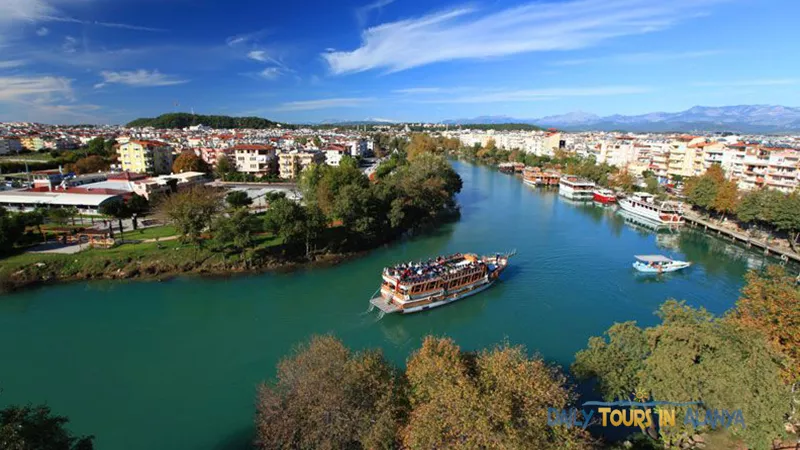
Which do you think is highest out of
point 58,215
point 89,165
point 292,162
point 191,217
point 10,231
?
point 89,165

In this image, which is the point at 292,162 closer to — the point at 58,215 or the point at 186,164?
the point at 186,164

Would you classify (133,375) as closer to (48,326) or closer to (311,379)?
(48,326)

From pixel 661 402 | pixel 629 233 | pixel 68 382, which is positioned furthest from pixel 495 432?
pixel 629 233

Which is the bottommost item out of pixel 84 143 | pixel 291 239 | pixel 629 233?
pixel 629 233

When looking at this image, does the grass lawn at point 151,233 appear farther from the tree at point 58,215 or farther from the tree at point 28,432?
the tree at point 28,432

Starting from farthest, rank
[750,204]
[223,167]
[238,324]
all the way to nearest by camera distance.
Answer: [223,167], [750,204], [238,324]

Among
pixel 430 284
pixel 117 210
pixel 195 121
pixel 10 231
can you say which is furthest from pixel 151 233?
pixel 195 121

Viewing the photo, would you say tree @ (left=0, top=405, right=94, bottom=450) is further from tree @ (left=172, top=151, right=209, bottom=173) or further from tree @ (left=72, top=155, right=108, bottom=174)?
tree @ (left=72, top=155, right=108, bottom=174)
